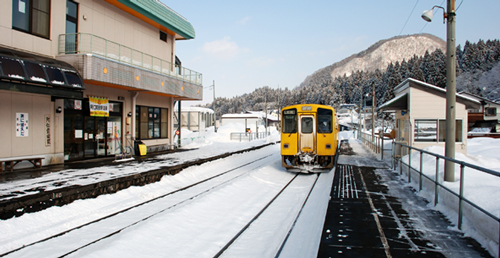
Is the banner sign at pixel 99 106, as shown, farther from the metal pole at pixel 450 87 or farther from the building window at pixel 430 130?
the building window at pixel 430 130

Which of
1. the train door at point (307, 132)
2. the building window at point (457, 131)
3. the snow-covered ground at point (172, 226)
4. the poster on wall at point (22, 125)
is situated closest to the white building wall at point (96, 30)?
the poster on wall at point (22, 125)

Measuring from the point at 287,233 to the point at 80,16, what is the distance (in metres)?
13.5

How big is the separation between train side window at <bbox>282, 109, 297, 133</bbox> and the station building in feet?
25.5

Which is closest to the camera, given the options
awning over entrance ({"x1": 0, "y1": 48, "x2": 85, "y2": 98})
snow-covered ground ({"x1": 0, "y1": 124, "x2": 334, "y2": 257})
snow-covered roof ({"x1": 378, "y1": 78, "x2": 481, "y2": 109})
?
snow-covered ground ({"x1": 0, "y1": 124, "x2": 334, "y2": 257})

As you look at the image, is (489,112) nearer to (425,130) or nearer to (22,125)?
(425,130)

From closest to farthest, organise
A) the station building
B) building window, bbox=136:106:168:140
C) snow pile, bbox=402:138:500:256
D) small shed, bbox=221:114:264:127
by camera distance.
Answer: snow pile, bbox=402:138:500:256
the station building
building window, bbox=136:106:168:140
small shed, bbox=221:114:264:127

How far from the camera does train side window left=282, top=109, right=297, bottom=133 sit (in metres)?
13.8

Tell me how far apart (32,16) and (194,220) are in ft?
34.2

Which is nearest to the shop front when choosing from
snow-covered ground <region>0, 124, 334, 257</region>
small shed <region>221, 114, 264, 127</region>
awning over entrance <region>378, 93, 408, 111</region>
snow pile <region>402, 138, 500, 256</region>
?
snow-covered ground <region>0, 124, 334, 257</region>

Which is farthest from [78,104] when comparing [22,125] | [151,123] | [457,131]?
[457,131]

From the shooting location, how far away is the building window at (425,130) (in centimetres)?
1666

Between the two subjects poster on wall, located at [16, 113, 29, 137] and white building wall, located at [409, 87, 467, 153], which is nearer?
poster on wall, located at [16, 113, 29, 137]

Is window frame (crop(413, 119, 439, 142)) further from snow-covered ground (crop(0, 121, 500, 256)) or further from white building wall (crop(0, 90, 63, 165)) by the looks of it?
white building wall (crop(0, 90, 63, 165))

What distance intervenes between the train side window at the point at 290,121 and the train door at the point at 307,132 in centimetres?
29
